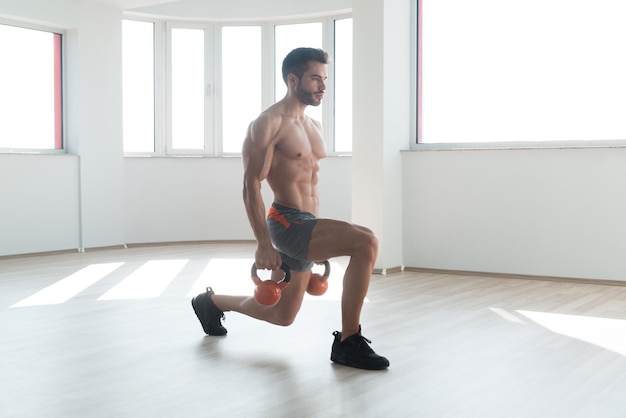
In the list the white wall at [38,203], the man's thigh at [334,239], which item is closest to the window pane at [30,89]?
the white wall at [38,203]

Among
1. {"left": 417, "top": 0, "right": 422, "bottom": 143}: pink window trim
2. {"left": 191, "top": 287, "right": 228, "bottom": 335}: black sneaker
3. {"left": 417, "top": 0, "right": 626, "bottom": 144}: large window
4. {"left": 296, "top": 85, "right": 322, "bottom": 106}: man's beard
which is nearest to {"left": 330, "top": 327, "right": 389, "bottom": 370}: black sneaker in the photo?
{"left": 191, "top": 287, "right": 228, "bottom": 335}: black sneaker

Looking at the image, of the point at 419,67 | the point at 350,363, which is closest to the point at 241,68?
the point at 419,67

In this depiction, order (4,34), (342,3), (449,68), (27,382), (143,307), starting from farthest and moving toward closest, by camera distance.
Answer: (342,3) < (4,34) < (449,68) < (143,307) < (27,382)

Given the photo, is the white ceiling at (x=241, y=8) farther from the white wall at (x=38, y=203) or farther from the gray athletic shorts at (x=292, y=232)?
the gray athletic shorts at (x=292, y=232)

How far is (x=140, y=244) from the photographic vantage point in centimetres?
774

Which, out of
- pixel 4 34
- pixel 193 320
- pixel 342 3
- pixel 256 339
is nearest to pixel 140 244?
pixel 4 34

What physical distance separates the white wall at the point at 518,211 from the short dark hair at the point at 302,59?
2927 mm

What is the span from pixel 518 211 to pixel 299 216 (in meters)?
2.99

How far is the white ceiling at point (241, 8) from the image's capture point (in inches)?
302

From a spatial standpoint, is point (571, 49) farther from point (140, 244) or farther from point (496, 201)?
point (140, 244)

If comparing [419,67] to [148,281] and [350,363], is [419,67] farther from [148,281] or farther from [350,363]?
[350,363]

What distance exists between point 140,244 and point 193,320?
166 inches

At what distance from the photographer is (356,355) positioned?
2.74 m

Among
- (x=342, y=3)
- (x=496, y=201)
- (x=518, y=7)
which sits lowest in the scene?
(x=496, y=201)
